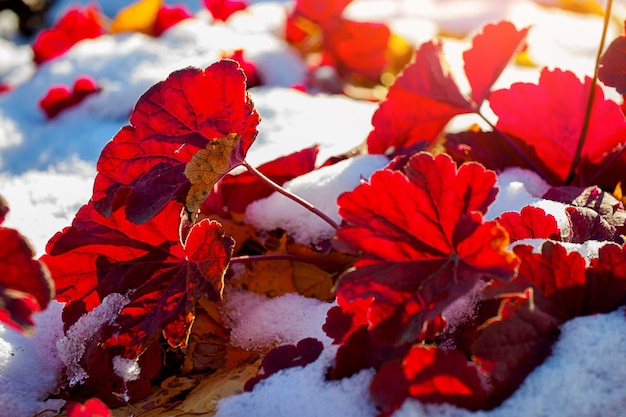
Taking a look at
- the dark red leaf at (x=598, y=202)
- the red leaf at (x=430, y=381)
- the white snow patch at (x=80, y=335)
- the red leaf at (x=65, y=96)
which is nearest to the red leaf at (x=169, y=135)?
the white snow patch at (x=80, y=335)

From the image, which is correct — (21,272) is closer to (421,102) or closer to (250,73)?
(421,102)

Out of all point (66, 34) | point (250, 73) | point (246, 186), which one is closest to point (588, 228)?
point (246, 186)

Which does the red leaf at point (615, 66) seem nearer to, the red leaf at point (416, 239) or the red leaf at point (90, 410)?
the red leaf at point (416, 239)

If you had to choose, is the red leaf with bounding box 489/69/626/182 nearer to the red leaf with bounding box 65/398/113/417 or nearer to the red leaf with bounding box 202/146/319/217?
the red leaf with bounding box 202/146/319/217

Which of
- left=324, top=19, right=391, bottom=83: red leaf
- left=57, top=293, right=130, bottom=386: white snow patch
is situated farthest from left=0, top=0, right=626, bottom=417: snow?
left=324, top=19, right=391, bottom=83: red leaf

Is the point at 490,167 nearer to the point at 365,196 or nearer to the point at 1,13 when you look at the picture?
the point at 365,196

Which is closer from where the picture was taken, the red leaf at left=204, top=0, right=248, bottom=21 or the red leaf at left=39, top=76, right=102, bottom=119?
the red leaf at left=39, top=76, right=102, bottom=119
